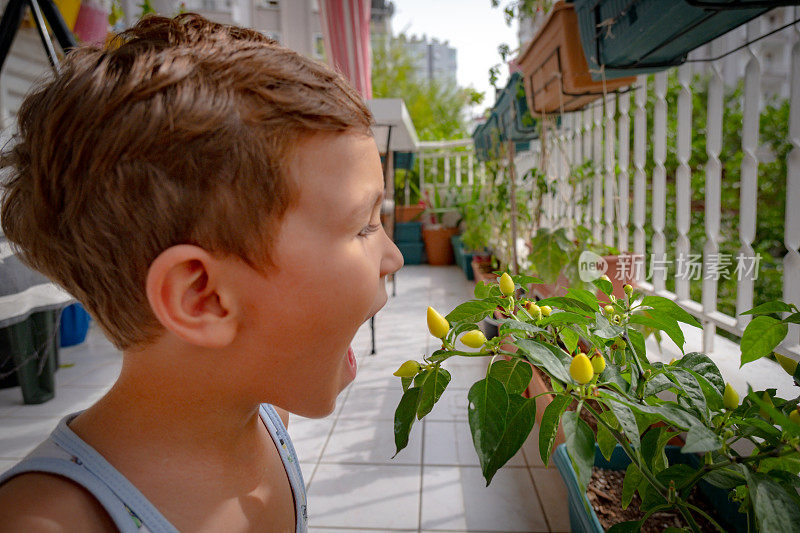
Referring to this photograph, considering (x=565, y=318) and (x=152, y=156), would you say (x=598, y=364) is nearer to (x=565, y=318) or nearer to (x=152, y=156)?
(x=565, y=318)

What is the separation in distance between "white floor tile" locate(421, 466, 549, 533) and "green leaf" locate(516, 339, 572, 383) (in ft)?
3.02

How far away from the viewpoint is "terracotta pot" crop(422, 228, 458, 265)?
5.46 m

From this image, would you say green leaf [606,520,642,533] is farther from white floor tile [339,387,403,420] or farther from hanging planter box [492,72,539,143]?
hanging planter box [492,72,539,143]

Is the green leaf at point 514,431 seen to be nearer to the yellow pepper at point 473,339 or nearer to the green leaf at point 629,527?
the yellow pepper at point 473,339

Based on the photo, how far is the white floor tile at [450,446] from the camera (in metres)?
1.54

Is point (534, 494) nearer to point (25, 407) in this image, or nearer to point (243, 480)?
point (243, 480)

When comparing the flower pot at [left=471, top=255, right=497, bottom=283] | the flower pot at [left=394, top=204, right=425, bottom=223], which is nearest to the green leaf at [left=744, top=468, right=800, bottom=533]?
the flower pot at [left=471, top=255, right=497, bottom=283]

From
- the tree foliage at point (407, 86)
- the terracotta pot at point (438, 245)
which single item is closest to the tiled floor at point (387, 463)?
the terracotta pot at point (438, 245)

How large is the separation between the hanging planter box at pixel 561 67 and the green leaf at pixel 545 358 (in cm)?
128

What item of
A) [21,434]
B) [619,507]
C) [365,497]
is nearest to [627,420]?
[619,507]

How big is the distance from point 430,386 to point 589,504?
0.40m

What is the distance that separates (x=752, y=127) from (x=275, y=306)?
136cm

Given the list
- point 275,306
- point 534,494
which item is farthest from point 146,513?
point 534,494

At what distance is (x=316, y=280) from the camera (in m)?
0.46
